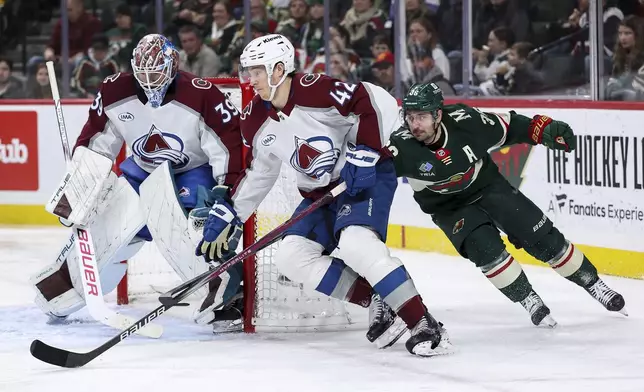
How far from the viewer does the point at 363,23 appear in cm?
720

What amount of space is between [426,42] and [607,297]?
2750 mm

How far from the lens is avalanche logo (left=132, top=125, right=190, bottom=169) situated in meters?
4.30

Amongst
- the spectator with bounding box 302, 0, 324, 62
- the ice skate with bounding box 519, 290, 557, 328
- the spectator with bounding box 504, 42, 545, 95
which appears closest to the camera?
the ice skate with bounding box 519, 290, 557, 328

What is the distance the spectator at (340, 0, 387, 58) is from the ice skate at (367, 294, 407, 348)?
11.2 ft

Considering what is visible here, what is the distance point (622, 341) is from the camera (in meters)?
3.98

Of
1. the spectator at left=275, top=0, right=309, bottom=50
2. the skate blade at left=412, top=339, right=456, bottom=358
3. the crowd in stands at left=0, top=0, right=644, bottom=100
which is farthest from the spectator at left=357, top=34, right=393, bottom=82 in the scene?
the skate blade at left=412, top=339, right=456, bottom=358

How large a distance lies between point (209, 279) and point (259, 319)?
0.42m

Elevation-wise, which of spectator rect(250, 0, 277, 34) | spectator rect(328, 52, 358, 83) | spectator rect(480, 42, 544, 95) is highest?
spectator rect(250, 0, 277, 34)

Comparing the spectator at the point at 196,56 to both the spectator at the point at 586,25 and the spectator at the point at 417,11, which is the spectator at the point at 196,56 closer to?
the spectator at the point at 417,11

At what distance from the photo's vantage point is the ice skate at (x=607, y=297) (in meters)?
4.34

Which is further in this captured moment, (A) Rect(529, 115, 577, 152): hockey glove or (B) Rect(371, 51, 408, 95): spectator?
(B) Rect(371, 51, 408, 95): spectator

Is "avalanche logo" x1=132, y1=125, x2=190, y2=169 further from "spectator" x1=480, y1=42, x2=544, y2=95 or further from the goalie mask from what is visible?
"spectator" x1=480, y1=42, x2=544, y2=95

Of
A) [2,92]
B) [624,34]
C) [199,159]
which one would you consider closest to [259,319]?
[199,159]

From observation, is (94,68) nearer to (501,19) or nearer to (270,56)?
(501,19)
